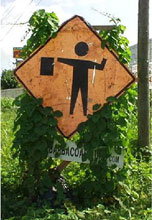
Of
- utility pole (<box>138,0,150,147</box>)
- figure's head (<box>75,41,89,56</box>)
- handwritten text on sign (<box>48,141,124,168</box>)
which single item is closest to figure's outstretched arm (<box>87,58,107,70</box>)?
figure's head (<box>75,41,89,56</box>)


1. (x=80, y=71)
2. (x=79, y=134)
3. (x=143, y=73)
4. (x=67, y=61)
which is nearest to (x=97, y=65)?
(x=80, y=71)

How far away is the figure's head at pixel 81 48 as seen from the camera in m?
4.25

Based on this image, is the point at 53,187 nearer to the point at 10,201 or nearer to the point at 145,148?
the point at 10,201

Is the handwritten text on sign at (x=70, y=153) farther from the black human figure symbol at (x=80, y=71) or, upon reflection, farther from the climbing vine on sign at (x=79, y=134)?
the black human figure symbol at (x=80, y=71)

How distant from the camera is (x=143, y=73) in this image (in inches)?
208

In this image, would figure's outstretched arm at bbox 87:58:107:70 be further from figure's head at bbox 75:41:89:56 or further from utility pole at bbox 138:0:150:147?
utility pole at bbox 138:0:150:147

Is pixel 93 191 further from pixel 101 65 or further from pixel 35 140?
pixel 101 65

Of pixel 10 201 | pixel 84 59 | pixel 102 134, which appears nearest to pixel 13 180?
pixel 10 201

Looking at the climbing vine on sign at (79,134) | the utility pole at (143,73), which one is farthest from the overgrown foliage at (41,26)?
the utility pole at (143,73)

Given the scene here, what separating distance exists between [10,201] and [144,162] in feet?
5.57

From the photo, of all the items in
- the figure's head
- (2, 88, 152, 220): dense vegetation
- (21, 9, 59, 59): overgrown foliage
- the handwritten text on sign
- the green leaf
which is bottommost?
(2, 88, 152, 220): dense vegetation

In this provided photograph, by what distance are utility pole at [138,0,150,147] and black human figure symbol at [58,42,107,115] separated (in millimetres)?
1215

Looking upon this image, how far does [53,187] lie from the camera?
427 centimetres

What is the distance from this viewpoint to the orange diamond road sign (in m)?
4.23
